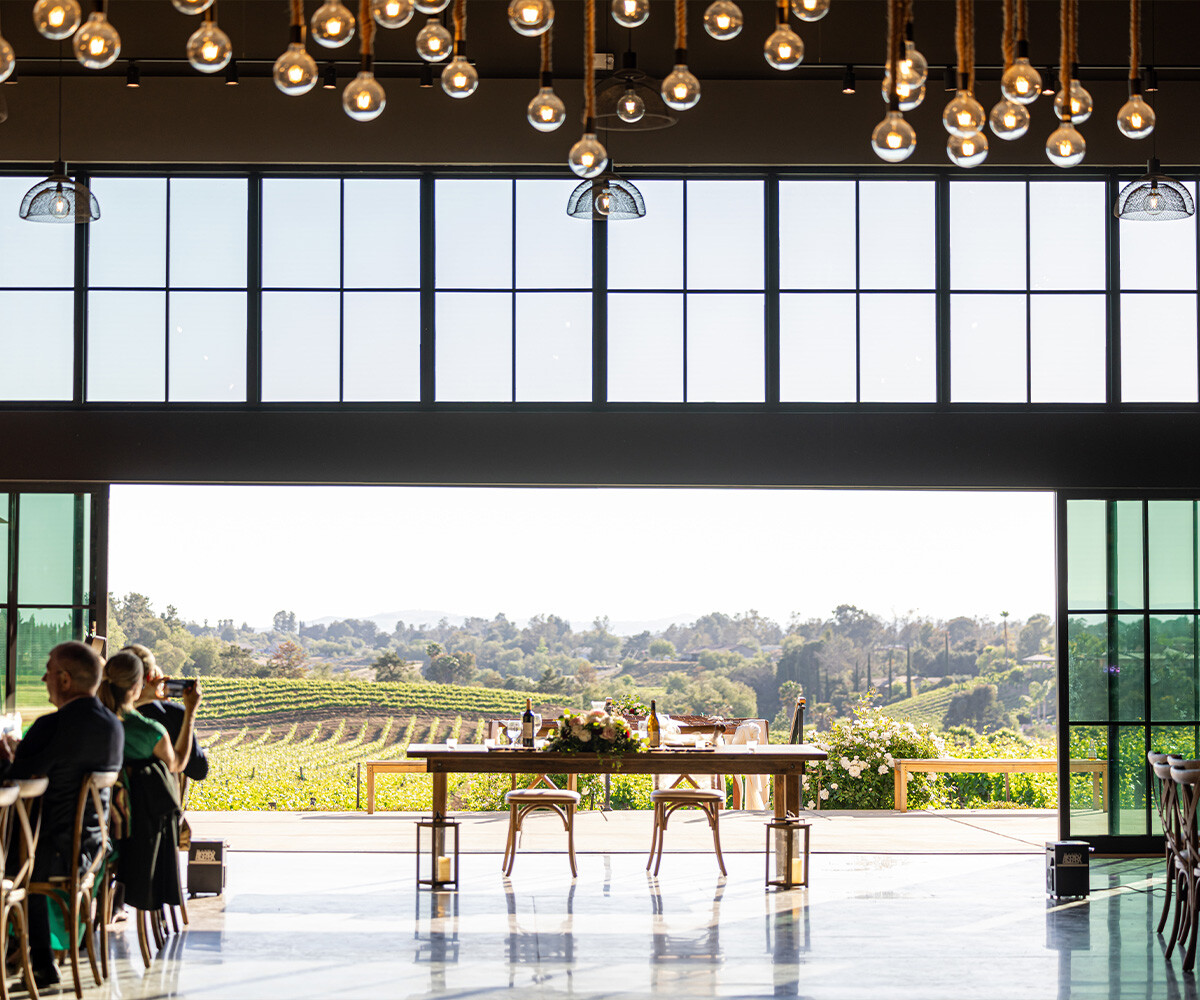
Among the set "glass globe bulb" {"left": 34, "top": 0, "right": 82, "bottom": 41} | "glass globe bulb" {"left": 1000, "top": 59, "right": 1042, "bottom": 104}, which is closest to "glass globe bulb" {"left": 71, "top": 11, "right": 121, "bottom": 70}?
"glass globe bulb" {"left": 34, "top": 0, "right": 82, "bottom": 41}

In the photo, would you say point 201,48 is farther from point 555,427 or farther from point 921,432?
point 921,432

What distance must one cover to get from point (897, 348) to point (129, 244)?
220 inches

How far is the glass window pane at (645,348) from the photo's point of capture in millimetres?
→ 9477

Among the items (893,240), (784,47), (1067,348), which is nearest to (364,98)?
(784,47)

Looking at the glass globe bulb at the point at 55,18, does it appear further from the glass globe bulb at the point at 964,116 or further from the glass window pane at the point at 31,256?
the glass window pane at the point at 31,256

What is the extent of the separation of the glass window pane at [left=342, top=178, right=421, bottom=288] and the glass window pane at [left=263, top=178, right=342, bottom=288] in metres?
0.11

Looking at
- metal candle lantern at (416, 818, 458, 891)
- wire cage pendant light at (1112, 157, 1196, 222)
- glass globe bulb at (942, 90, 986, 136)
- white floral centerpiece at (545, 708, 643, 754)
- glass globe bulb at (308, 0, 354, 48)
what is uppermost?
wire cage pendant light at (1112, 157, 1196, 222)

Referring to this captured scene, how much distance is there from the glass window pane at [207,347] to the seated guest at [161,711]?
313 cm

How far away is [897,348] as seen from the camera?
9539 mm

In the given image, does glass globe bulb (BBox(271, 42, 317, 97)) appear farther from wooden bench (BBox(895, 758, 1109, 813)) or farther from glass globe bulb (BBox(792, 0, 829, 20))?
wooden bench (BBox(895, 758, 1109, 813))

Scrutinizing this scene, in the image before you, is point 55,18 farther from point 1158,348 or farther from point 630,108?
point 1158,348

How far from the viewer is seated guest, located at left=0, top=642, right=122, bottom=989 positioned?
211 inches

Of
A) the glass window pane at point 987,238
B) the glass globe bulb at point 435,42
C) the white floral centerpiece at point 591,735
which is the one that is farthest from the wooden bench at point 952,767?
the glass globe bulb at point 435,42

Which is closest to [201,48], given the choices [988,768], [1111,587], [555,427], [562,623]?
[555,427]
